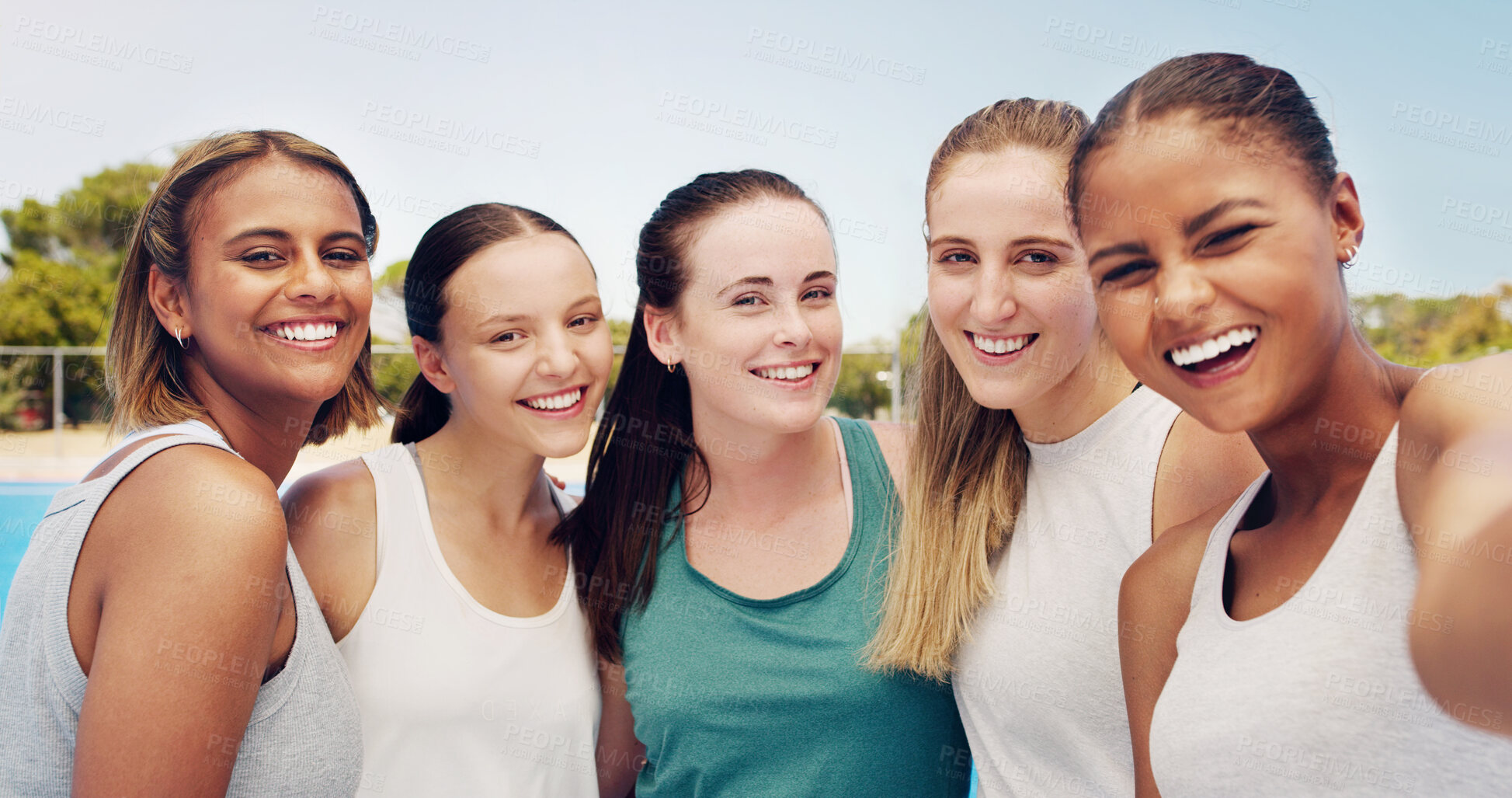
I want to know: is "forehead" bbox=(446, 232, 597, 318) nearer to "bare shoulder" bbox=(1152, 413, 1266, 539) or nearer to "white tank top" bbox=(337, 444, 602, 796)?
"white tank top" bbox=(337, 444, 602, 796)

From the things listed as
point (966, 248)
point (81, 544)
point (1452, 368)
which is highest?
point (966, 248)

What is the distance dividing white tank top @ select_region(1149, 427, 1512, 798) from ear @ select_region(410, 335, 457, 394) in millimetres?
2017

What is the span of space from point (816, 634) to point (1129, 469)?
0.90 meters

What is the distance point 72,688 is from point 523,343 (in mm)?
1232

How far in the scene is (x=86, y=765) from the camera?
4.95 feet

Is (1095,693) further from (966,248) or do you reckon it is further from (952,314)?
(966,248)

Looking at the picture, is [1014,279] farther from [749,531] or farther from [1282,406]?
[749,531]

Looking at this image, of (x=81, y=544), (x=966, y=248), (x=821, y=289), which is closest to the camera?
(x=81, y=544)

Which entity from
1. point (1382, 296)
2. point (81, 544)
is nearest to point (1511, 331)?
point (1382, 296)

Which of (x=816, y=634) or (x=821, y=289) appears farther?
(x=821, y=289)

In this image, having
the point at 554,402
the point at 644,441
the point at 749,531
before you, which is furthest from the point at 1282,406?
the point at 644,441

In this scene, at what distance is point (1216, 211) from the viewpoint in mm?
1210

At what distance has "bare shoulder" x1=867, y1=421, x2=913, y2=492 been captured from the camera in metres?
2.56

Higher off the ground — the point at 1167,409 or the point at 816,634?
the point at 1167,409
